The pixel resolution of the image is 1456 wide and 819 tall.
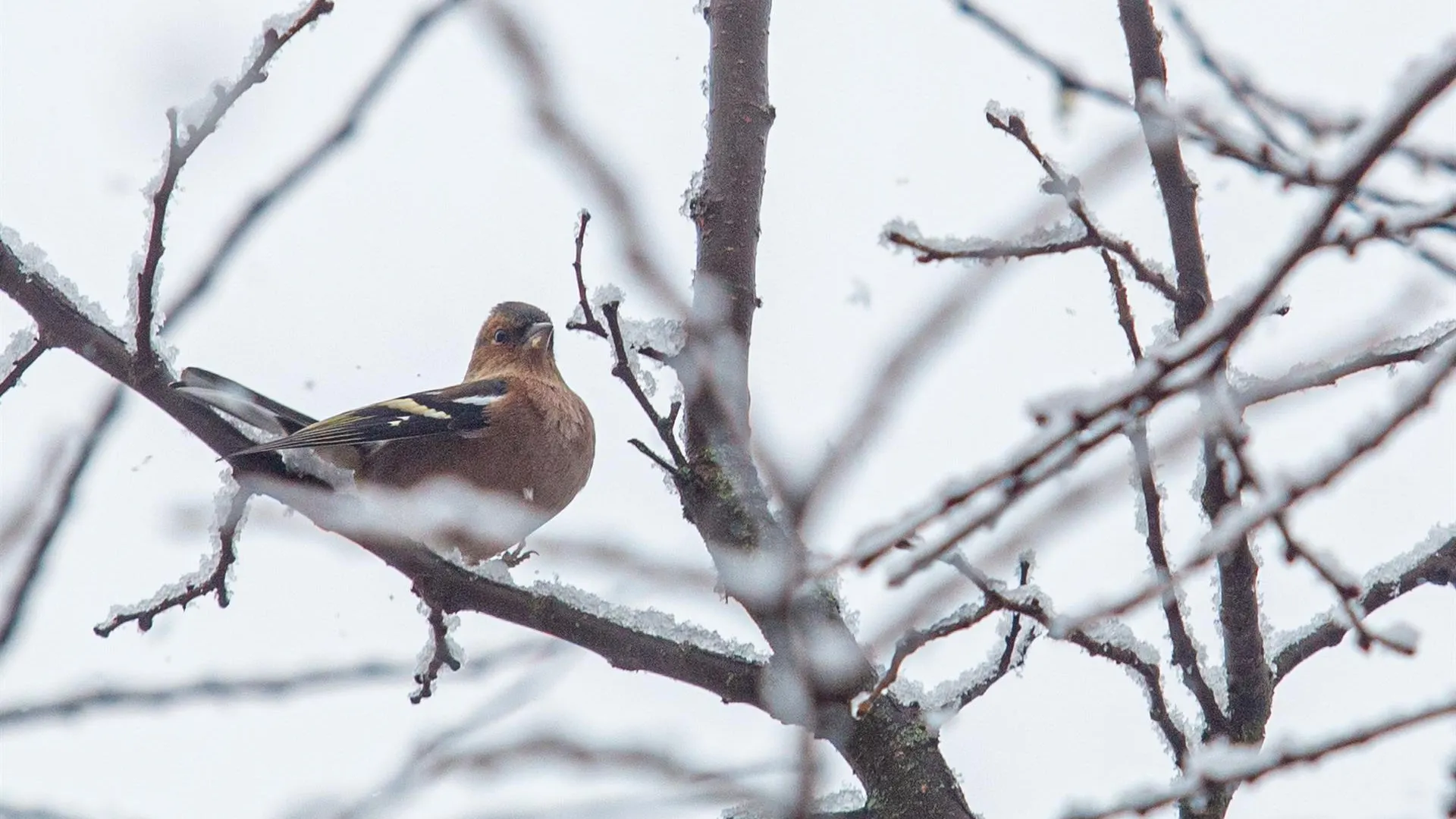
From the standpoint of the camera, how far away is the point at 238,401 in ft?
12.2

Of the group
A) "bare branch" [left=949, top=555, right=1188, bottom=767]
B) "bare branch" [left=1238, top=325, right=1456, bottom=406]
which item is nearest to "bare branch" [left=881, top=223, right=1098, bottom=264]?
"bare branch" [left=1238, top=325, right=1456, bottom=406]

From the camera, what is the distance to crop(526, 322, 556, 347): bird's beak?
20.1ft

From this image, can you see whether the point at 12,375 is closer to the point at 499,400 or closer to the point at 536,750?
the point at 536,750

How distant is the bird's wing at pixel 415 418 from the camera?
4.86 m

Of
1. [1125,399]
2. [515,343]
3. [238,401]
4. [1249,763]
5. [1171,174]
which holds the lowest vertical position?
[1249,763]

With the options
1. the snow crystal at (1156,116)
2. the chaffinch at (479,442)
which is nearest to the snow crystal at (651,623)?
the snow crystal at (1156,116)

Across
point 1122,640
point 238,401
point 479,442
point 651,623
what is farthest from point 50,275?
point 479,442

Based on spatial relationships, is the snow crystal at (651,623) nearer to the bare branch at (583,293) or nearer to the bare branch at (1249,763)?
the bare branch at (583,293)

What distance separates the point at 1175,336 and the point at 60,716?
192 centimetres

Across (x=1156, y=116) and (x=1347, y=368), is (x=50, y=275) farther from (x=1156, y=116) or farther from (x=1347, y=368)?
(x=1347, y=368)

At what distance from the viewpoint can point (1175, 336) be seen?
2.54 meters

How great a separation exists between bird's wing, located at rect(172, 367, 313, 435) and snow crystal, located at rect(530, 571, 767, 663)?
2.50ft

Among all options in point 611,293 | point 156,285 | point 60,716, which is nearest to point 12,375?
point 156,285

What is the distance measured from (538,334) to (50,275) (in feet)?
11.4
